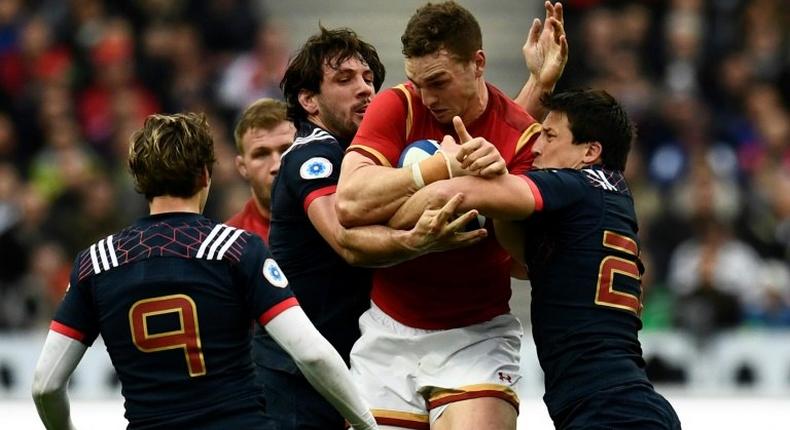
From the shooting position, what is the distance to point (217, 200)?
1180cm

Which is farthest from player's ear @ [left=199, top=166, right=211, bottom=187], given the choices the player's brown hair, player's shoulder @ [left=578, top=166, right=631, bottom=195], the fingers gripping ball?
the player's brown hair

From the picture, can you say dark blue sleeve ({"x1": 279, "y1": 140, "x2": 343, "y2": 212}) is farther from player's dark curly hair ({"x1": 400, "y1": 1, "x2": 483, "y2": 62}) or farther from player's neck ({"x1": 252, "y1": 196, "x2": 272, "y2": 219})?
player's neck ({"x1": 252, "y1": 196, "x2": 272, "y2": 219})

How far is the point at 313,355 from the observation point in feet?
15.4

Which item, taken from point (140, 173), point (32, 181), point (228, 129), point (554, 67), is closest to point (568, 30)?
point (228, 129)

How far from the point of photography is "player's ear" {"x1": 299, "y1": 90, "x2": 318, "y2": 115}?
5.91 m

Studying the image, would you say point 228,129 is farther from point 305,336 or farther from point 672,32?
point 305,336

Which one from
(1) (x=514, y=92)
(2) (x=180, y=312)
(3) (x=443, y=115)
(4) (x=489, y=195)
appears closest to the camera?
(2) (x=180, y=312)

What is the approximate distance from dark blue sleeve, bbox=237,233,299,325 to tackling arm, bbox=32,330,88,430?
558 millimetres

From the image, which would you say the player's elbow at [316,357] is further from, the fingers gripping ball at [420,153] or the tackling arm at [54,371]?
the fingers gripping ball at [420,153]

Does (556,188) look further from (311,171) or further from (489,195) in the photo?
(311,171)

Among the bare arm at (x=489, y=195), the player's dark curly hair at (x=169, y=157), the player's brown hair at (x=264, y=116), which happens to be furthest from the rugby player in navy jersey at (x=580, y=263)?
the player's brown hair at (x=264, y=116)

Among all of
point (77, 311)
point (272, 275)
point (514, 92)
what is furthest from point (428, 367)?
point (514, 92)

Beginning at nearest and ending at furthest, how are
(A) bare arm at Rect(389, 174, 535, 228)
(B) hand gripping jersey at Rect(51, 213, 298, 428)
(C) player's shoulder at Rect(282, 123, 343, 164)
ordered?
1. (B) hand gripping jersey at Rect(51, 213, 298, 428)
2. (A) bare arm at Rect(389, 174, 535, 228)
3. (C) player's shoulder at Rect(282, 123, 343, 164)

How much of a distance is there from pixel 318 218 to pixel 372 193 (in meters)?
0.30
